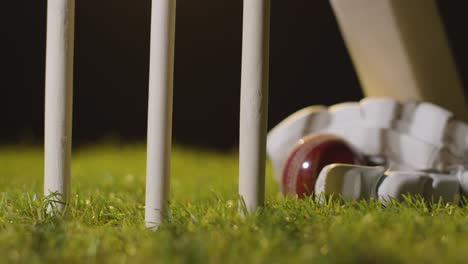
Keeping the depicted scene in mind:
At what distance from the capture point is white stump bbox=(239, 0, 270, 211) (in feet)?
3.07

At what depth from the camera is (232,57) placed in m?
2.72

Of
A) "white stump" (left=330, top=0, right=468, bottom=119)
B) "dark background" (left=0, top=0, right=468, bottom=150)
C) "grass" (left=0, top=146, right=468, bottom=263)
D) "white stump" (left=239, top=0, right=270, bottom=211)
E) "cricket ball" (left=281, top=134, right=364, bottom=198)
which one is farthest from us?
"dark background" (left=0, top=0, right=468, bottom=150)

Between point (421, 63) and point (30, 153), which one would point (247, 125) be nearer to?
point (421, 63)

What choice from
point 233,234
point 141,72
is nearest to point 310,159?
point 233,234

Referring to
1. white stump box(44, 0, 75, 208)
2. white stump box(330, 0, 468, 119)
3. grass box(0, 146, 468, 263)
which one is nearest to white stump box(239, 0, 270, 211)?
grass box(0, 146, 468, 263)

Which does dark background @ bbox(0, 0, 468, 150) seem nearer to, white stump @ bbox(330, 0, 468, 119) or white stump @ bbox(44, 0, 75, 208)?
white stump @ bbox(330, 0, 468, 119)

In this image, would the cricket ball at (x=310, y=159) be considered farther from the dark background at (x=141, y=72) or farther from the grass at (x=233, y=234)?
the dark background at (x=141, y=72)

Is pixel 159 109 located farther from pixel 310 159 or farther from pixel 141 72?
pixel 141 72

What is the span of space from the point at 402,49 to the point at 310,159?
0.40 m

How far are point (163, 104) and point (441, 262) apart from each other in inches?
19.4

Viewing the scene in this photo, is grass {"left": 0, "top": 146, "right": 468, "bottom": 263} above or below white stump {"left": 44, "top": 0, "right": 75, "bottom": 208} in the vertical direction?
below

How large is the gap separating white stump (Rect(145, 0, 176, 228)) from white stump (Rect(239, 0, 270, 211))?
0.40 feet

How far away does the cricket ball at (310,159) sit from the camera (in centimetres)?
128

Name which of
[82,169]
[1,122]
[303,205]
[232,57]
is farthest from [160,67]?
[1,122]
